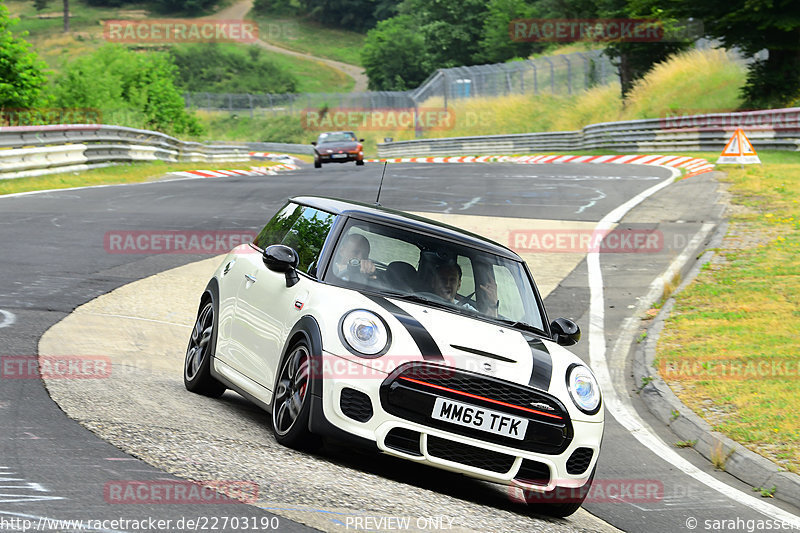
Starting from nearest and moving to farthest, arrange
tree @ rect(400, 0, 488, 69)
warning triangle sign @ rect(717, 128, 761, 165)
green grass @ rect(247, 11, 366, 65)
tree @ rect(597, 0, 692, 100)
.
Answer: warning triangle sign @ rect(717, 128, 761, 165), tree @ rect(597, 0, 692, 100), tree @ rect(400, 0, 488, 69), green grass @ rect(247, 11, 366, 65)

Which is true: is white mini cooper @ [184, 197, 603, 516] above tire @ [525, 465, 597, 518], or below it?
above

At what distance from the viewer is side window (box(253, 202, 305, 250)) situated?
25.6 ft

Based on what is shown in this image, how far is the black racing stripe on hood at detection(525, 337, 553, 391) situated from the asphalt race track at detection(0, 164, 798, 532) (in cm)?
76

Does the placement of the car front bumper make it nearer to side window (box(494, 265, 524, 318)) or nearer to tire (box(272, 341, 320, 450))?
tire (box(272, 341, 320, 450))

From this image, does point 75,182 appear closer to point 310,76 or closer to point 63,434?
point 63,434

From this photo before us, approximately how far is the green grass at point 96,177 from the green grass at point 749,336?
14.1 meters

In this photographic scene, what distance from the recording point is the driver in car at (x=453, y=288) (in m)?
6.89

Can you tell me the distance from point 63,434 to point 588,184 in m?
21.5
